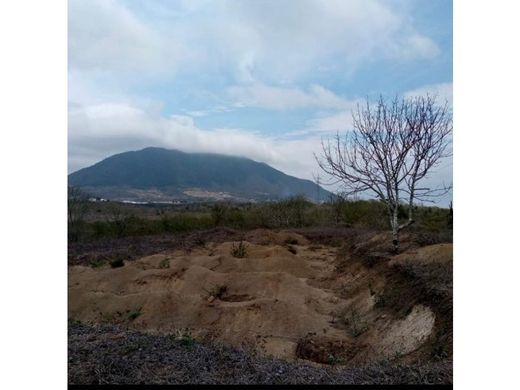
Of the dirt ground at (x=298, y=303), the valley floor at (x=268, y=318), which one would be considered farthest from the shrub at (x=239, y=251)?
the dirt ground at (x=298, y=303)

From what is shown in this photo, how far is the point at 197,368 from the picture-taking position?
3486 mm

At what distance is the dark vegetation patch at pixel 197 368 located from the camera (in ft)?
10.5

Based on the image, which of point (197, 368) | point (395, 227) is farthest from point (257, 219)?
point (197, 368)

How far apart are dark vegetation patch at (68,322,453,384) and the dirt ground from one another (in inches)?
37.7

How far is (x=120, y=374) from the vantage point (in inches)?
133

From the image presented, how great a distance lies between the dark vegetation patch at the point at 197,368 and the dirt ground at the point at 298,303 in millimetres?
958

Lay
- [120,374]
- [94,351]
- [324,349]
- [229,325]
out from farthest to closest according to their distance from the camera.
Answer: [229,325] < [324,349] < [94,351] < [120,374]

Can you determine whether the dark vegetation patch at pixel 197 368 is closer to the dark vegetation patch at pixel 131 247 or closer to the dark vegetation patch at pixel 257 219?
the dark vegetation patch at pixel 131 247

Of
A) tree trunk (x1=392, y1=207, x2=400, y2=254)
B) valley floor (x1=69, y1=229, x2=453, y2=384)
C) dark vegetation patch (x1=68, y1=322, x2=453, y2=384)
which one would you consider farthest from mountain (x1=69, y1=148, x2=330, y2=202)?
dark vegetation patch (x1=68, y1=322, x2=453, y2=384)

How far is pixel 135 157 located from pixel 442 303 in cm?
14353

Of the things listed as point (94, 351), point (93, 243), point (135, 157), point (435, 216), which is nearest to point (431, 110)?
point (94, 351)

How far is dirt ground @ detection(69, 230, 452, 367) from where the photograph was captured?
218 inches

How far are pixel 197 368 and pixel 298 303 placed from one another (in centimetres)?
531
